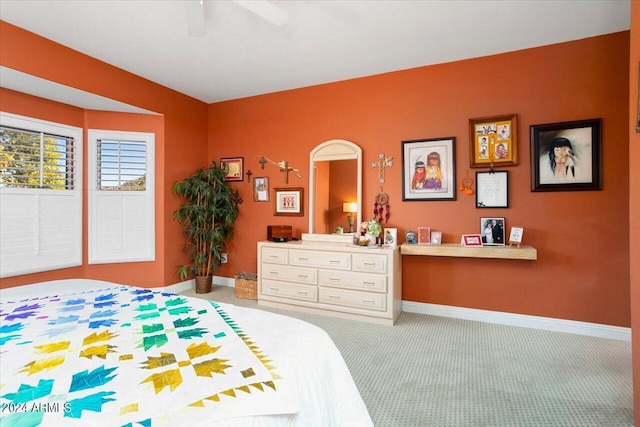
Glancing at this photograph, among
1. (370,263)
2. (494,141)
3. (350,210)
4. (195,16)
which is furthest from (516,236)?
→ (195,16)

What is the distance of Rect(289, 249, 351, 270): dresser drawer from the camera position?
3320mm

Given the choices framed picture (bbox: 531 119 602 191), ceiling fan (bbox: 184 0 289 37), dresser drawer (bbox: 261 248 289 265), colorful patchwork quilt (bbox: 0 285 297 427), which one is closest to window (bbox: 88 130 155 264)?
dresser drawer (bbox: 261 248 289 265)

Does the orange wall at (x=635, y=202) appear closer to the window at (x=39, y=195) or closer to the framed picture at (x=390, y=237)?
the framed picture at (x=390, y=237)

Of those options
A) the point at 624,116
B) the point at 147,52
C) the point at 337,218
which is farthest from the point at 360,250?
the point at 147,52

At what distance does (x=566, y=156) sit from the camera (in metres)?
2.91

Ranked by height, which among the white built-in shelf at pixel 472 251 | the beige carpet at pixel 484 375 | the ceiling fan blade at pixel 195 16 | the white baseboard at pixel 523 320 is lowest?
the beige carpet at pixel 484 375

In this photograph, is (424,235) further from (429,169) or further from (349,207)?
(349,207)

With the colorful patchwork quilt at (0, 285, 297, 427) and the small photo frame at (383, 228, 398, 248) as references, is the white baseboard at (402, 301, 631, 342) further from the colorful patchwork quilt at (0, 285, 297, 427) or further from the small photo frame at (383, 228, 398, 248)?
the colorful patchwork quilt at (0, 285, 297, 427)

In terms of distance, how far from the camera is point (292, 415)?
903 millimetres

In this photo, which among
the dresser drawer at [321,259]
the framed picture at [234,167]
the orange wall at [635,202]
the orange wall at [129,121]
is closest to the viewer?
the orange wall at [635,202]

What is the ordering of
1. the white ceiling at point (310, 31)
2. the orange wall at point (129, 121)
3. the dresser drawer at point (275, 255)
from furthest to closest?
1. the dresser drawer at point (275, 255)
2. the orange wall at point (129, 121)
3. the white ceiling at point (310, 31)

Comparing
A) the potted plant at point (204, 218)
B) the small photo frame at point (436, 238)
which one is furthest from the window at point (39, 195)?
the small photo frame at point (436, 238)

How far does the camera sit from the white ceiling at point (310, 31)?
7.97 ft

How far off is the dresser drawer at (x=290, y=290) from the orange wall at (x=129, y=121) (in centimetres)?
140
